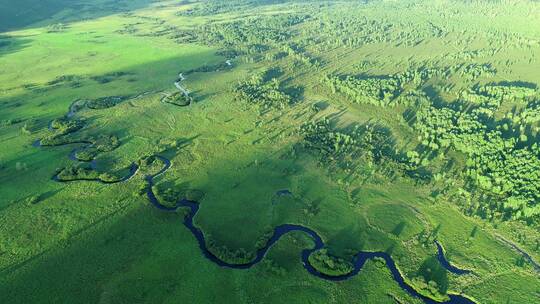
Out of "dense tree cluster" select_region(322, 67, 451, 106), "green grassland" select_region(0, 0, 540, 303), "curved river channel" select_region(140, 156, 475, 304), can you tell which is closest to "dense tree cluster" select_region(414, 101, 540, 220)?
"green grassland" select_region(0, 0, 540, 303)

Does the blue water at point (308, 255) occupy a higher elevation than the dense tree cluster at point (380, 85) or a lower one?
lower

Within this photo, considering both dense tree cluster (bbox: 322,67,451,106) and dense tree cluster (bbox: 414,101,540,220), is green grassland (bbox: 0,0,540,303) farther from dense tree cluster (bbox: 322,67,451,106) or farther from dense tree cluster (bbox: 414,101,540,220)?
dense tree cluster (bbox: 322,67,451,106)

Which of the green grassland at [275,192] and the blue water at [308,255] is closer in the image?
the blue water at [308,255]

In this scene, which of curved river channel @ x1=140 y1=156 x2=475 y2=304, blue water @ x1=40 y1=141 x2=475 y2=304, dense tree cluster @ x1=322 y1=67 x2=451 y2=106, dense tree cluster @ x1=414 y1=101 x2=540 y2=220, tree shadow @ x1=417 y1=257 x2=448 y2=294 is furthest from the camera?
dense tree cluster @ x1=322 y1=67 x2=451 y2=106

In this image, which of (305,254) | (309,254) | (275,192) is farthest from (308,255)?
(275,192)

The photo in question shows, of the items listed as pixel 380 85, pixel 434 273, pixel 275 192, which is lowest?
pixel 275 192

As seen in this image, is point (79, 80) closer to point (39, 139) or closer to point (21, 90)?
point (21, 90)

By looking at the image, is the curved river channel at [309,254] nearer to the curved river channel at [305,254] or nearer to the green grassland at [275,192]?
the curved river channel at [305,254]

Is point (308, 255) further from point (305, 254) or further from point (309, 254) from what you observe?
point (305, 254)

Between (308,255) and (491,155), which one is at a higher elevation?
(491,155)

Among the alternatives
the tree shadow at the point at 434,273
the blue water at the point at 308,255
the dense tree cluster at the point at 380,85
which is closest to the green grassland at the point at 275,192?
the tree shadow at the point at 434,273

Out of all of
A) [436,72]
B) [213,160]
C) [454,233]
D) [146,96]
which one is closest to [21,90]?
[146,96]
